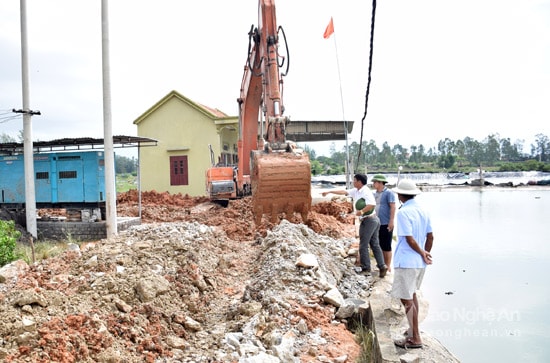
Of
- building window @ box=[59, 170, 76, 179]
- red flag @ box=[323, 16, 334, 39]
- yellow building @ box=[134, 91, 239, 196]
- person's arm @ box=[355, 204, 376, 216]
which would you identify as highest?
red flag @ box=[323, 16, 334, 39]

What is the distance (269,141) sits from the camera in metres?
8.05

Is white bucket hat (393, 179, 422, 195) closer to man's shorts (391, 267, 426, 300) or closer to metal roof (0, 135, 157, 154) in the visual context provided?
man's shorts (391, 267, 426, 300)

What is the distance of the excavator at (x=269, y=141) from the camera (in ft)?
23.4

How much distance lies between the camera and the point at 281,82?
8938mm

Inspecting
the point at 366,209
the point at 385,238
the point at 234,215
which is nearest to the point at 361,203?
the point at 366,209

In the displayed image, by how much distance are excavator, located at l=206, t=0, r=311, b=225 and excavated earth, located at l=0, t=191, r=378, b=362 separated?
72 cm

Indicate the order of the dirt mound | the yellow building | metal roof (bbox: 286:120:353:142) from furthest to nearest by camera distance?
metal roof (bbox: 286:120:353:142), the yellow building, the dirt mound

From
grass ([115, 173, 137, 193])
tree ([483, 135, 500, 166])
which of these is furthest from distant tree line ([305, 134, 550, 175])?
grass ([115, 173, 137, 193])

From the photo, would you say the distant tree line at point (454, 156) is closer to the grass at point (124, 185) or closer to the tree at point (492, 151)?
the tree at point (492, 151)

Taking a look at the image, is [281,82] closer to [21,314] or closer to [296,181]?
[296,181]

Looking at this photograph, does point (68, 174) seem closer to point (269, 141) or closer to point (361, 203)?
point (269, 141)

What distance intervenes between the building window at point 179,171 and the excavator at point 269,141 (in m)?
8.84

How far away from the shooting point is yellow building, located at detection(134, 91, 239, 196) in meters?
20.4

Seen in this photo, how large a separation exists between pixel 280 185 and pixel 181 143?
14560mm
